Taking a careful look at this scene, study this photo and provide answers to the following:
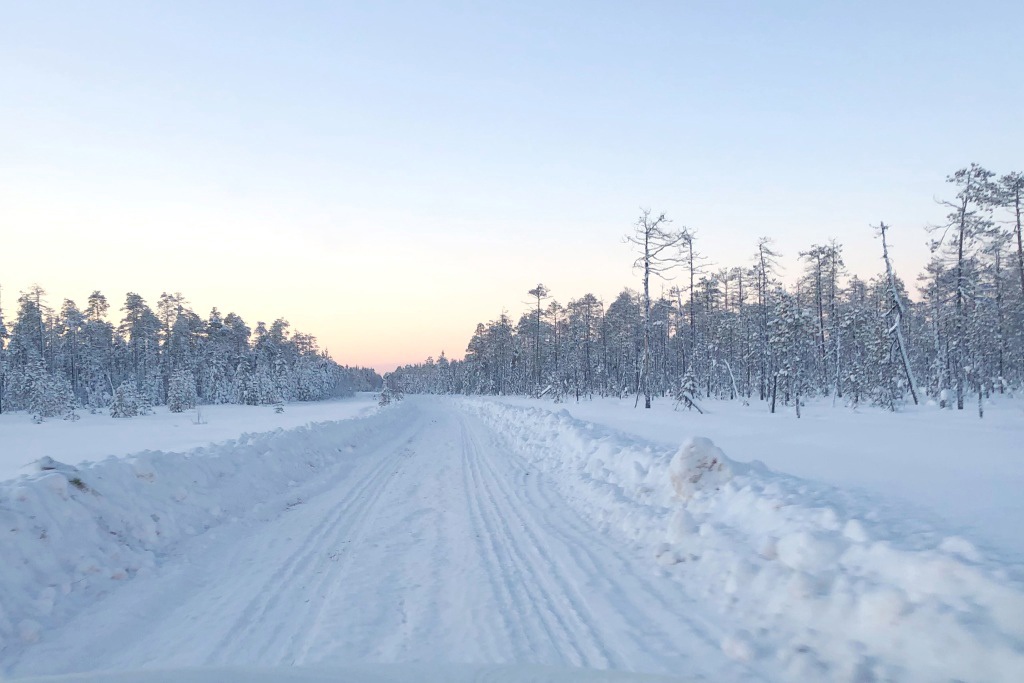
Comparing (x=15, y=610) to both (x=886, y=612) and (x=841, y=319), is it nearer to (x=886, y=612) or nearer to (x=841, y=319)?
(x=886, y=612)

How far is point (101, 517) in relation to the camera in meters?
5.95

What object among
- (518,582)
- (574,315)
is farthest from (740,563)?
(574,315)

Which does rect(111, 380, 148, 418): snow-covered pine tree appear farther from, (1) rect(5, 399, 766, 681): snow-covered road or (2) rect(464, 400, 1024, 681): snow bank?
(2) rect(464, 400, 1024, 681): snow bank

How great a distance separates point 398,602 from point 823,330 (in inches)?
1667

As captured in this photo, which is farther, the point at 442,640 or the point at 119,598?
the point at 119,598

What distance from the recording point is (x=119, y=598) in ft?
16.1

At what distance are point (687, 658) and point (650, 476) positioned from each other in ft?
14.6

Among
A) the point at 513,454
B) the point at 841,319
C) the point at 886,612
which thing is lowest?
the point at 513,454

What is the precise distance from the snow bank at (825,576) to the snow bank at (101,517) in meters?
6.02

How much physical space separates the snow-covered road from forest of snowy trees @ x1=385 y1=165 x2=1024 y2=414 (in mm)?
20969

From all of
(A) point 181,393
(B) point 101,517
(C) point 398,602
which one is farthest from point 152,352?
(C) point 398,602

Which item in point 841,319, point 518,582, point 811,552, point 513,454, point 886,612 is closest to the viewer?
point 886,612

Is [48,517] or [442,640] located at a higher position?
[48,517]

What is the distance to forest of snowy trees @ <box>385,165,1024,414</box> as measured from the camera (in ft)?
89.8
